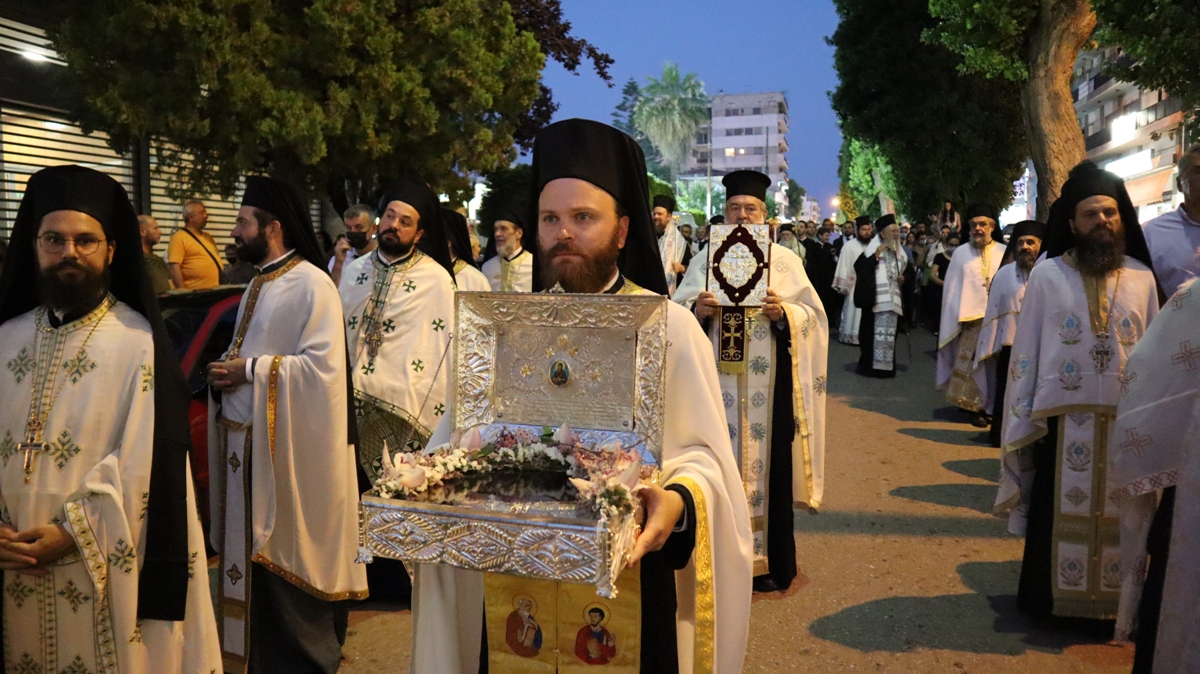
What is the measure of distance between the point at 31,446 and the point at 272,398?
4.30ft

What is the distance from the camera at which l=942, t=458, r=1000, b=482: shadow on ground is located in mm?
9109

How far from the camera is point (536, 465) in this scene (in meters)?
2.28

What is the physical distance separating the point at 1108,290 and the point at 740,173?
87.0 inches

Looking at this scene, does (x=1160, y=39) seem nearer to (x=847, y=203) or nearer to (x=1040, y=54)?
(x=1040, y=54)

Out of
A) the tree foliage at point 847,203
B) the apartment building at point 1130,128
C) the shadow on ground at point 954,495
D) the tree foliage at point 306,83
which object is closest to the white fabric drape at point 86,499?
the shadow on ground at point 954,495

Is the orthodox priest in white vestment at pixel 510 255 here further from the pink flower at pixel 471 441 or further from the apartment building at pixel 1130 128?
the apartment building at pixel 1130 128

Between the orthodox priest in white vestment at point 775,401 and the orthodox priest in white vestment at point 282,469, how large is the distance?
2.41m

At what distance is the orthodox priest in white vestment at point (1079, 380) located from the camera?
5215 mm

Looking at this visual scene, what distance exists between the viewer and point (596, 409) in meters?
2.40

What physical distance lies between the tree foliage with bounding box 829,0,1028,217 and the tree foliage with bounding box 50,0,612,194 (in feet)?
30.1

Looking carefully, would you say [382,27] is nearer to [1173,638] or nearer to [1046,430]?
[1046,430]

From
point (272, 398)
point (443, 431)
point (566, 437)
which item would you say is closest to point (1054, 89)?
point (272, 398)

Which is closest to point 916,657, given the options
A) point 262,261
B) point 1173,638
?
point 1173,638

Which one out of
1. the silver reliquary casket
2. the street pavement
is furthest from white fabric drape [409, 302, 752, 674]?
the street pavement
